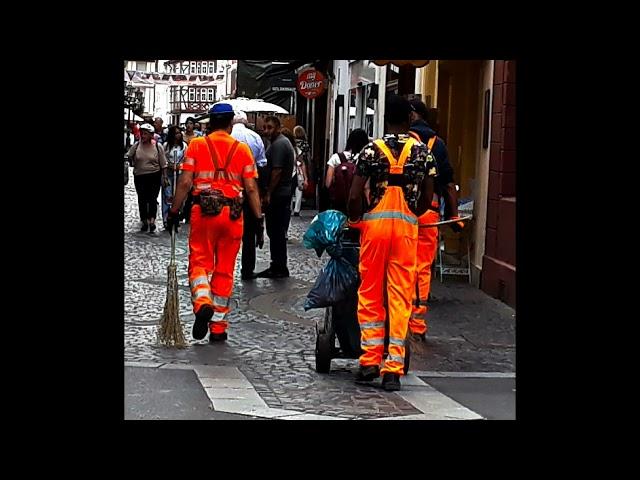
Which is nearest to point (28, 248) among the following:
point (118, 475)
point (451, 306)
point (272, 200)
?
point (118, 475)

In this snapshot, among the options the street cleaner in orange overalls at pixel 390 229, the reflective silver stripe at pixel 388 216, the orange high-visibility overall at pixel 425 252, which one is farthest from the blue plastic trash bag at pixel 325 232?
the orange high-visibility overall at pixel 425 252

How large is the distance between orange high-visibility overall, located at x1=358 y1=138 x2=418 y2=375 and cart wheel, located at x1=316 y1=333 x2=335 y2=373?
35 cm

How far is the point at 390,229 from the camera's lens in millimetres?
8586

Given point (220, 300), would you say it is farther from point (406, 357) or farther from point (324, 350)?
point (406, 357)

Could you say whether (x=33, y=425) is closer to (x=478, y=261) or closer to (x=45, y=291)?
(x=45, y=291)

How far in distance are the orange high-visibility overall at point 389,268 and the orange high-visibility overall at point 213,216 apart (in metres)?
1.77

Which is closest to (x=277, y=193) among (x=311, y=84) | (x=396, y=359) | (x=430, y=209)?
(x=430, y=209)

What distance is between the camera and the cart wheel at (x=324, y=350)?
29.5 feet

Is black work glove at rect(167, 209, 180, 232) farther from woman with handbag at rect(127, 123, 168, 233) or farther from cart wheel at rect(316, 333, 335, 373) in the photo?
woman with handbag at rect(127, 123, 168, 233)

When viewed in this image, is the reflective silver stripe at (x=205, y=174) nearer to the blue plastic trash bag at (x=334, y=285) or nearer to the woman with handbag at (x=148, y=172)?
the blue plastic trash bag at (x=334, y=285)

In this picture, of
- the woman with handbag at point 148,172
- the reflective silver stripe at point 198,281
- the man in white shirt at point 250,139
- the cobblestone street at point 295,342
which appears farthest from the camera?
the woman with handbag at point 148,172

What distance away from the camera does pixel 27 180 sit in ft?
14.9

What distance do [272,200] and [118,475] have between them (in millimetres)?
9679
